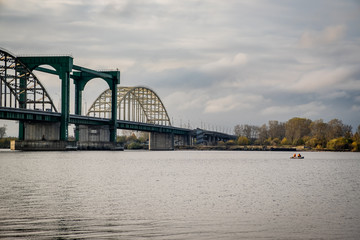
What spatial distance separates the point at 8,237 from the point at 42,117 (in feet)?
366

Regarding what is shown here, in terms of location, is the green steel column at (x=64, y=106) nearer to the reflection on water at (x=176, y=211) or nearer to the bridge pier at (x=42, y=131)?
the bridge pier at (x=42, y=131)

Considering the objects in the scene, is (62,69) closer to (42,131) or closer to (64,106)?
(64,106)

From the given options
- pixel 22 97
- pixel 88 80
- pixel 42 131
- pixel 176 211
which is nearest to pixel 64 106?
pixel 42 131

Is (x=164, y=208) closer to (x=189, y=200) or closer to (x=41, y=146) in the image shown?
(x=189, y=200)

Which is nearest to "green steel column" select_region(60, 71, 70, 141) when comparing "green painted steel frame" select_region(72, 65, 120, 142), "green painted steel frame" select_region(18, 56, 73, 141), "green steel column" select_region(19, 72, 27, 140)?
"green painted steel frame" select_region(18, 56, 73, 141)

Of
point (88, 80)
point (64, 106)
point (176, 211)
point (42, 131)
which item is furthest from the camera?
point (88, 80)

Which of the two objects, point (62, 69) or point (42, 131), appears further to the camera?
point (62, 69)

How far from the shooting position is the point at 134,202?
29656mm

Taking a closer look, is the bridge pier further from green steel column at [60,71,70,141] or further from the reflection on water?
the reflection on water

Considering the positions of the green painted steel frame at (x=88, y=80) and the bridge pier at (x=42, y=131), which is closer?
the bridge pier at (x=42, y=131)

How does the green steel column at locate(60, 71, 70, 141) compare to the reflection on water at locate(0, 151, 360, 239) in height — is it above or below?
above

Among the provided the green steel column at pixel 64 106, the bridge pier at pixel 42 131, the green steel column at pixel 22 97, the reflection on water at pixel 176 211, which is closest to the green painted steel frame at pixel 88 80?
the green steel column at pixel 64 106

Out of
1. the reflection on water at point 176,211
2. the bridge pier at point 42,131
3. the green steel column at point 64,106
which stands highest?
the green steel column at point 64,106

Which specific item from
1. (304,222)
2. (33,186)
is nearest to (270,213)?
(304,222)
